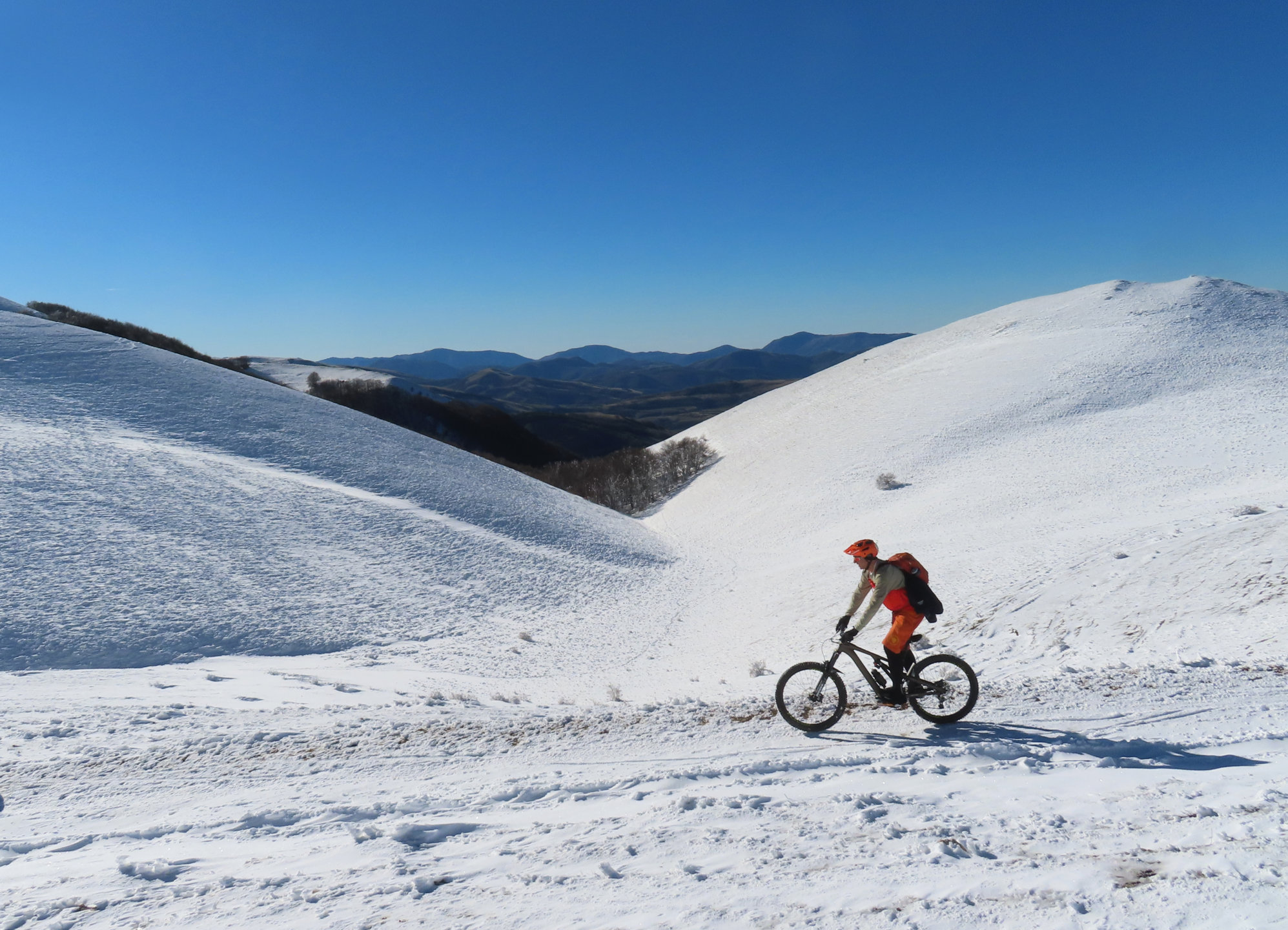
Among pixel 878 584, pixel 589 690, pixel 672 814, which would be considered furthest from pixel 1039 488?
pixel 672 814

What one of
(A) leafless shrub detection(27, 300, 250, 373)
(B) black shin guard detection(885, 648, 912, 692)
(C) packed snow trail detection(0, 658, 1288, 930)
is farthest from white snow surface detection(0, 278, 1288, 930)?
(A) leafless shrub detection(27, 300, 250, 373)

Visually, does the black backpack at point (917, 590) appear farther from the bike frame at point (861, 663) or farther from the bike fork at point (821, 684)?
the bike fork at point (821, 684)

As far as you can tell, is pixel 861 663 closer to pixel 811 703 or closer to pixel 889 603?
pixel 811 703

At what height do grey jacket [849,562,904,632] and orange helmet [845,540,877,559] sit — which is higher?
orange helmet [845,540,877,559]

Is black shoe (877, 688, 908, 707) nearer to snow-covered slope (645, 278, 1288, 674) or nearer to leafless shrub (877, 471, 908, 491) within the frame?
snow-covered slope (645, 278, 1288, 674)

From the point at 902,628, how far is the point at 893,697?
84cm

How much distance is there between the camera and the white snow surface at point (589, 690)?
14.9 feet

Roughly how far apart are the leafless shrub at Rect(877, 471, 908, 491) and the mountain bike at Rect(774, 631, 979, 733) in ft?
79.4

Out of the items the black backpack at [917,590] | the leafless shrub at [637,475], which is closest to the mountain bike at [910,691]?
the black backpack at [917,590]

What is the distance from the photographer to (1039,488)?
23.6m

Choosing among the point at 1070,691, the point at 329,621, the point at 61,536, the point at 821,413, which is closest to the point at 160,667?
the point at 329,621

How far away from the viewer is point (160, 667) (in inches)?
464

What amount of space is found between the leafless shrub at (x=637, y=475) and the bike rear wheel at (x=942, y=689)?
126 ft

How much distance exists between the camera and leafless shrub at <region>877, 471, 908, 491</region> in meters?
30.4
